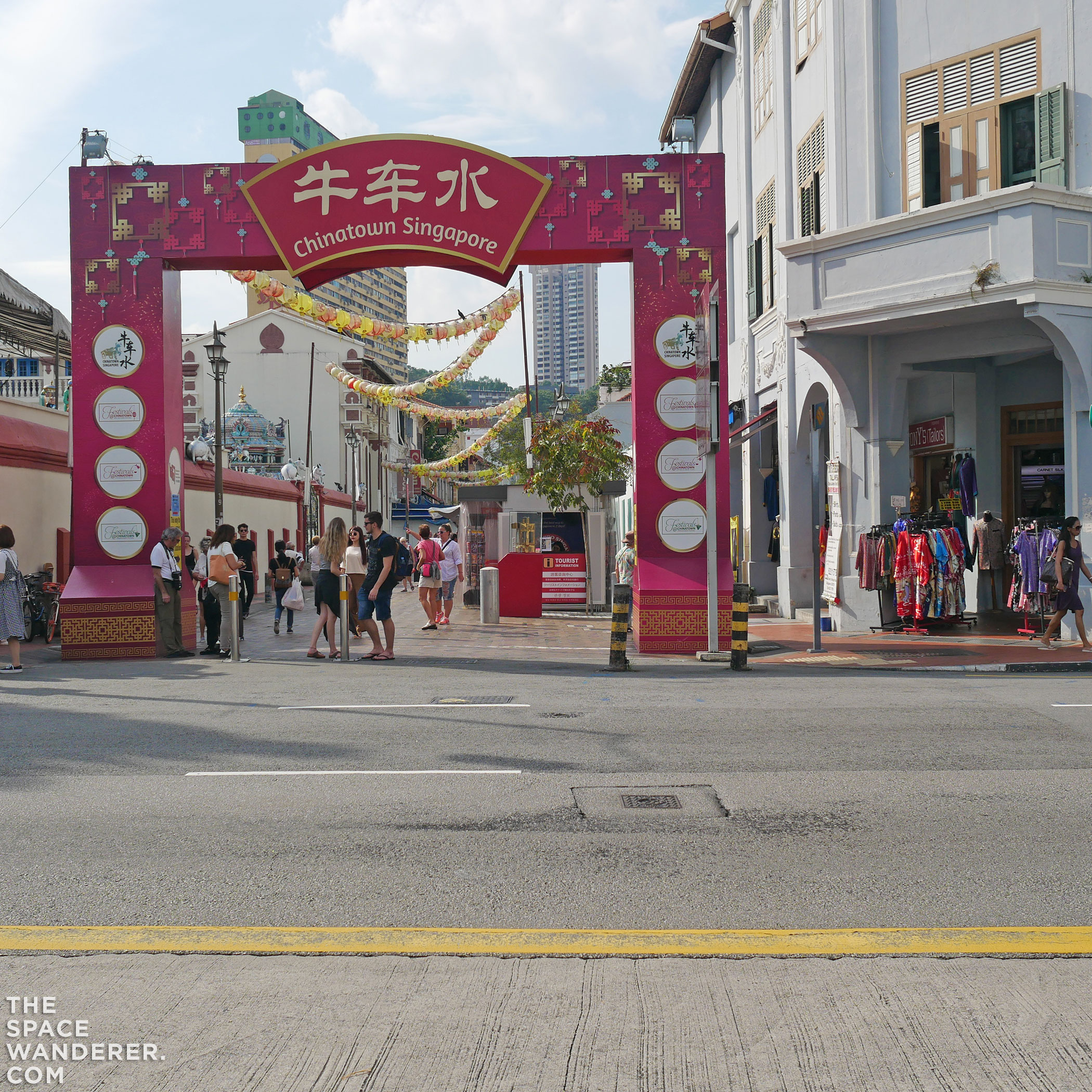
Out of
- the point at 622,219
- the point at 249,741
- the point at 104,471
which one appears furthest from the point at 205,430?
the point at 249,741

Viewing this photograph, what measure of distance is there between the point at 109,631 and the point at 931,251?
40.4ft

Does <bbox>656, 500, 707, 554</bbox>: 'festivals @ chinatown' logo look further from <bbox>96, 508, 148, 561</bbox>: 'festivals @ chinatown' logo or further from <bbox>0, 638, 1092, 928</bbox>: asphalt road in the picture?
<bbox>96, 508, 148, 561</bbox>: 'festivals @ chinatown' logo

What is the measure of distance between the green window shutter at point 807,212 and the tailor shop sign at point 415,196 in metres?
6.66

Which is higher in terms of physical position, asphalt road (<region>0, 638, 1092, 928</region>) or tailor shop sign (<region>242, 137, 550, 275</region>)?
tailor shop sign (<region>242, 137, 550, 275</region>)

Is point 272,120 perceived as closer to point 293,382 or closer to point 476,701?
point 293,382

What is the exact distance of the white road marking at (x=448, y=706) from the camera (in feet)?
32.0

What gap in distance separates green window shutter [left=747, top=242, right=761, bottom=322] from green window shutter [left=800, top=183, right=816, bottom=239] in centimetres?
366

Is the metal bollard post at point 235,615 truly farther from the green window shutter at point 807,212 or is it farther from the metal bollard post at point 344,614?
the green window shutter at point 807,212

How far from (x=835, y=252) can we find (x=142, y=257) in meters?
9.80

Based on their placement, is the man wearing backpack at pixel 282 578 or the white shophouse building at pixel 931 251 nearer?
the white shophouse building at pixel 931 251

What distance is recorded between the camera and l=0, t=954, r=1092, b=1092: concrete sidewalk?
3.12 m

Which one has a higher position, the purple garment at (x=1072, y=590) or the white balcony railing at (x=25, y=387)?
the white balcony railing at (x=25, y=387)

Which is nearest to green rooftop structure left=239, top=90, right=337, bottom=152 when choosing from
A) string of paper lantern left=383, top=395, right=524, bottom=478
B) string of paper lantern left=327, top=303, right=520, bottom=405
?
string of paper lantern left=383, top=395, right=524, bottom=478

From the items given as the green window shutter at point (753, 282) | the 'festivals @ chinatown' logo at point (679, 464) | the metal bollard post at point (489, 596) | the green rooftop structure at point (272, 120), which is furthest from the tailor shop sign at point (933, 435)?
the green rooftop structure at point (272, 120)
